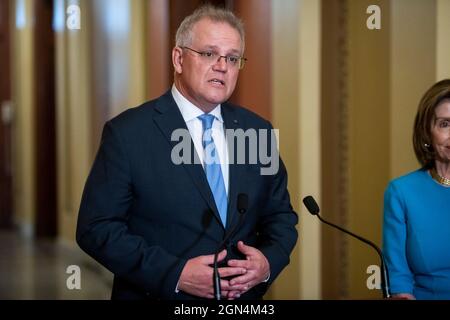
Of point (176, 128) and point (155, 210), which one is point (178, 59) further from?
point (155, 210)

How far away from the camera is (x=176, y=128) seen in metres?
1.49

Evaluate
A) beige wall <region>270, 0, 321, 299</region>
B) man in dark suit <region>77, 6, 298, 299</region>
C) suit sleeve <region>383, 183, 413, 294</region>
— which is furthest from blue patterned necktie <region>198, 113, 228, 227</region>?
beige wall <region>270, 0, 321, 299</region>

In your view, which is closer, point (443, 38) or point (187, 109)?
point (187, 109)

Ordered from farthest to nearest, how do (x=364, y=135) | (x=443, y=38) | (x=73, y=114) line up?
(x=73, y=114)
(x=364, y=135)
(x=443, y=38)

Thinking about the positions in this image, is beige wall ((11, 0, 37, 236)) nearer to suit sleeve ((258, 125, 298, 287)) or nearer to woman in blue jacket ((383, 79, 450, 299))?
suit sleeve ((258, 125, 298, 287))

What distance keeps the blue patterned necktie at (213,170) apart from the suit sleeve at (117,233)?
16cm

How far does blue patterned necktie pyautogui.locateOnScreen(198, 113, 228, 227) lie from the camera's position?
1489 millimetres

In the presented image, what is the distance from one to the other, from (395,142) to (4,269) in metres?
3.05

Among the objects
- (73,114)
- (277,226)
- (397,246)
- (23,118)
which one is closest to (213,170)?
→ (277,226)

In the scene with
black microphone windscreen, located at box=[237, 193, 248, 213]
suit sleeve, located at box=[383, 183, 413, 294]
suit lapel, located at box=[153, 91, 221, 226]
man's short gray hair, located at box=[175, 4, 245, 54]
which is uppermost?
man's short gray hair, located at box=[175, 4, 245, 54]

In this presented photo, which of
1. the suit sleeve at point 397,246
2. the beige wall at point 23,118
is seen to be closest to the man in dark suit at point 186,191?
the suit sleeve at point 397,246

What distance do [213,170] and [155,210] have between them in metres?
0.16

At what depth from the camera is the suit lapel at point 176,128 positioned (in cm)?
146

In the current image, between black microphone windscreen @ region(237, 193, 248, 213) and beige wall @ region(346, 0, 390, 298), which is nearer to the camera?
black microphone windscreen @ region(237, 193, 248, 213)
